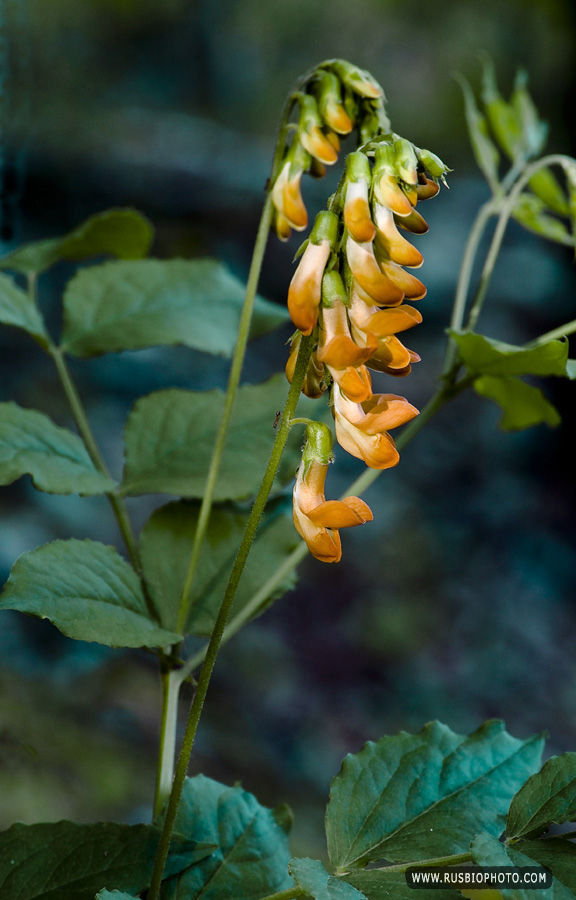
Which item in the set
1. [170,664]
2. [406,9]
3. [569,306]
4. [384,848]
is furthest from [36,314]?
[406,9]

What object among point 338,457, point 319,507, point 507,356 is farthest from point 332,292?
point 338,457

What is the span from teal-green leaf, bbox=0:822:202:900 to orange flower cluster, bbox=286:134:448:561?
31 centimetres

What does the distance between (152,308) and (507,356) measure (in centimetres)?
48

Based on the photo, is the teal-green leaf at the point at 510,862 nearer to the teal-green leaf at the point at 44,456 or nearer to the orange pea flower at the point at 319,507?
the orange pea flower at the point at 319,507

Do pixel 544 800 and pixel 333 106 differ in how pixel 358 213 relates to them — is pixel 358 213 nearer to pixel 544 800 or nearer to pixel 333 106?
pixel 333 106

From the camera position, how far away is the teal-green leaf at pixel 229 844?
65 centimetres

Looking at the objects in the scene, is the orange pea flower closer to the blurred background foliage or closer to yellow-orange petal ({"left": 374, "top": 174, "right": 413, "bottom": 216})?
yellow-orange petal ({"left": 374, "top": 174, "right": 413, "bottom": 216})

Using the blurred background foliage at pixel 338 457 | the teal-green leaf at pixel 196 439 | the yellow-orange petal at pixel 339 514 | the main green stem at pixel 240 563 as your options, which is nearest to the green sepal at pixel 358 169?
the main green stem at pixel 240 563

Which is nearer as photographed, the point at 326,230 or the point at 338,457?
the point at 326,230

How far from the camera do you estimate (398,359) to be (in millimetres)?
564

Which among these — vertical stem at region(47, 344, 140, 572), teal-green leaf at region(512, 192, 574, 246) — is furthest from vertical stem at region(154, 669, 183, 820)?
teal-green leaf at region(512, 192, 574, 246)

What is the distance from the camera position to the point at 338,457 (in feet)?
11.5

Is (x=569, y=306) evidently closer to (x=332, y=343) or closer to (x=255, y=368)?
(x=255, y=368)

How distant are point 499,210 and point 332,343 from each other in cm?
61
